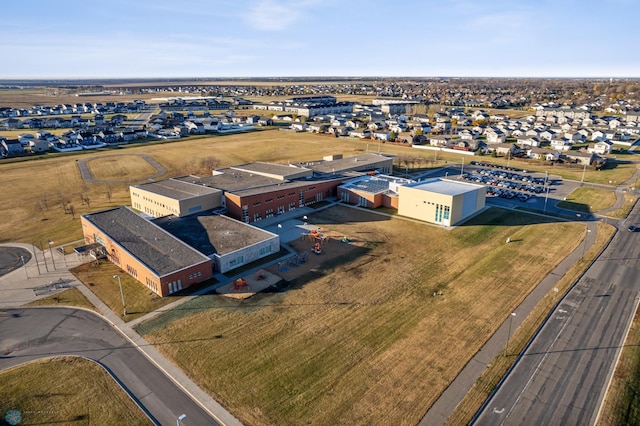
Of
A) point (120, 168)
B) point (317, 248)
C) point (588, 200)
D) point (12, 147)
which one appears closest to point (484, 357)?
point (317, 248)

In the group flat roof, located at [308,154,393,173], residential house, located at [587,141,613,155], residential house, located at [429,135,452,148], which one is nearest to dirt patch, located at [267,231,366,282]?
flat roof, located at [308,154,393,173]

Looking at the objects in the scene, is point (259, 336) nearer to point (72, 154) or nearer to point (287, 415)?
point (287, 415)

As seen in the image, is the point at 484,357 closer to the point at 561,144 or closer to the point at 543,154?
the point at 543,154

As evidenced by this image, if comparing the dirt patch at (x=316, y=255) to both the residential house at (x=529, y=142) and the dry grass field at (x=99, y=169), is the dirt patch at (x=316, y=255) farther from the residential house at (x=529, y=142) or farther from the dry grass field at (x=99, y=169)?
the residential house at (x=529, y=142)

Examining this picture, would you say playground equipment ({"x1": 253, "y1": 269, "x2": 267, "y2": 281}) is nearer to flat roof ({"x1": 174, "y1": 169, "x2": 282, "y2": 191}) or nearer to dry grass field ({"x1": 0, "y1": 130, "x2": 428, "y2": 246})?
flat roof ({"x1": 174, "y1": 169, "x2": 282, "y2": 191})

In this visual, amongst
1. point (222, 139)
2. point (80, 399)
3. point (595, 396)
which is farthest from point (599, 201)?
point (222, 139)

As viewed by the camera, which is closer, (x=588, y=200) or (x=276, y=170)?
(x=588, y=200)
